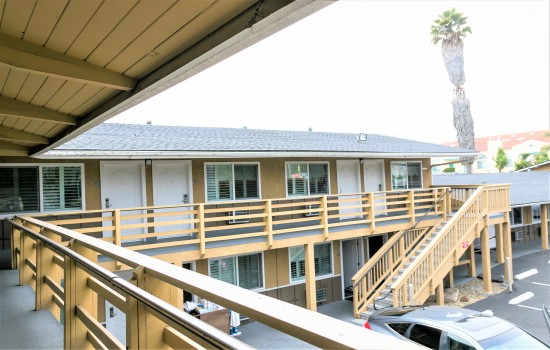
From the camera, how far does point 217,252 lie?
9.98m

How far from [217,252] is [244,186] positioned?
3.16 m

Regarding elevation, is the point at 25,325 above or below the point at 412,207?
below

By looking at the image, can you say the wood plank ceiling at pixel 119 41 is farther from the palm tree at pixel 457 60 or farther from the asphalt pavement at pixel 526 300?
the palm tree at pixel 457 60

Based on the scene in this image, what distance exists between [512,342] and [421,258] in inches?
206

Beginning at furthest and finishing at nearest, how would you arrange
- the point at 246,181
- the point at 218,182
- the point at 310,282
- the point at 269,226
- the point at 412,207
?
the point at 412,207 → the point at 246,181 → the point at 218,182 → the point at 310,282 → the point at 269,226

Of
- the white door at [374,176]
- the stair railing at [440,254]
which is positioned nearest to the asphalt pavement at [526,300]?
the stair railing at [440,254]

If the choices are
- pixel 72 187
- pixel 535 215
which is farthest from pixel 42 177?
pixel 535 215

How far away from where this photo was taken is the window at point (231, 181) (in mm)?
12070

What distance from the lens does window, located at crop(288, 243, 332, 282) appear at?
13445 mm

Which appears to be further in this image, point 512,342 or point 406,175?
point 406,175

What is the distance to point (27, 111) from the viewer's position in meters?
4.16

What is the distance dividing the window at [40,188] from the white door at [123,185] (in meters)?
0.60

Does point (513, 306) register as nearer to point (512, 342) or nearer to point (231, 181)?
point (512, 342)

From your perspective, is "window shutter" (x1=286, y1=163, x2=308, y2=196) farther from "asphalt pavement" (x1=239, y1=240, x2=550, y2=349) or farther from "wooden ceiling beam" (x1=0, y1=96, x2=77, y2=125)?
"wooden ceiling beam" (x1=0, y1=96, x2=77, y2=125)
